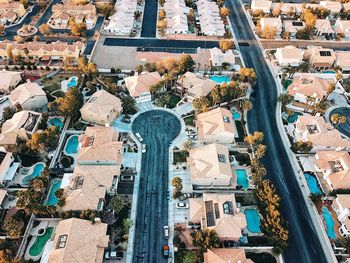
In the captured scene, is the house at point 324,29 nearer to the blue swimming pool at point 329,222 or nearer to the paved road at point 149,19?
the paved road at point 149,19

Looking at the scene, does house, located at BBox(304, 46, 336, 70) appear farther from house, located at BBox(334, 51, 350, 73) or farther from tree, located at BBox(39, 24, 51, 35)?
tree, located at BBox(39, 24, 51, 35)

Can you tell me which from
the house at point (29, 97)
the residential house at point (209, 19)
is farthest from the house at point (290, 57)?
the house at point (29, 97)

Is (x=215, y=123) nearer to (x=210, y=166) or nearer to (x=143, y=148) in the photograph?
(x=210, y=166)

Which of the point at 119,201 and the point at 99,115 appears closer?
the point at 119,201

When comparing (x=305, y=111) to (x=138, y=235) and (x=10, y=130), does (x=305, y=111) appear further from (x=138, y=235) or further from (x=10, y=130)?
(x=10, y=130)

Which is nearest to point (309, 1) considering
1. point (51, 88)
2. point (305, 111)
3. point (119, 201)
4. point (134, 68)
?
point (305, 111)

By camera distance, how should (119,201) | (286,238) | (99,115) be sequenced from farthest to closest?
1. (99,115)
2. (119,201)
3. (286,238)

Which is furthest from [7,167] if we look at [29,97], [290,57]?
[290,57]
